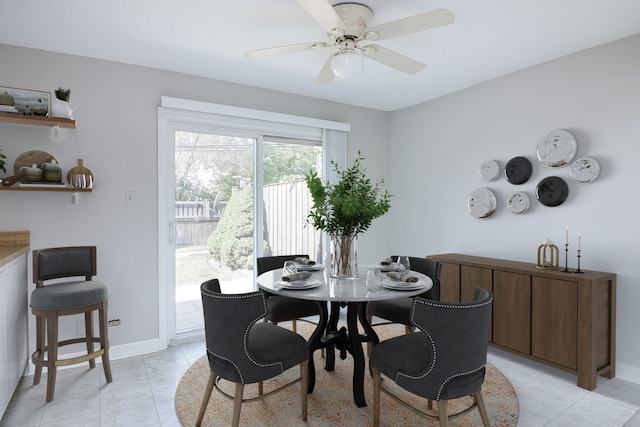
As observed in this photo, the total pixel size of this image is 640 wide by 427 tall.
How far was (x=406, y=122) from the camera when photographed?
4.55m

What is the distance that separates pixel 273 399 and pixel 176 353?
4.02 feet

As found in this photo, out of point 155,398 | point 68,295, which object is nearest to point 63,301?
point 68,295

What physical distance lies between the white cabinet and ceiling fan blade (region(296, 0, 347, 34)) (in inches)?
84.8

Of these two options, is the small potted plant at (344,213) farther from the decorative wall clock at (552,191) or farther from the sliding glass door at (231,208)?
the decorative wall clock at (552,191)

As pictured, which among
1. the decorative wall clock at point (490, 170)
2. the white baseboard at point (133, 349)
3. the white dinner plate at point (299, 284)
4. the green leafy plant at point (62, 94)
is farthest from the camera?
the decorative wall clock at point (490, 170)

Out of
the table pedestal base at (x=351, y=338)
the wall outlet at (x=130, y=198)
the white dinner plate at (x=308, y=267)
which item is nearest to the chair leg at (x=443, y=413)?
the table pedestal base at (x=351, y=338)

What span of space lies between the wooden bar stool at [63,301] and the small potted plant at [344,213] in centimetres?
163

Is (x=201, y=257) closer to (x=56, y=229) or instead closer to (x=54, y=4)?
(x=56, y=229)

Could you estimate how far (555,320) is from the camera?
2709 mm

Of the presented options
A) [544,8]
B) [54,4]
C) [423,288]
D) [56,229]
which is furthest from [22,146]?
[544,8]

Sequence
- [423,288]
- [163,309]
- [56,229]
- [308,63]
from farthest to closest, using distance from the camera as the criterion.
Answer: [163,309] → [308,63] → [56,229] → [423,288]

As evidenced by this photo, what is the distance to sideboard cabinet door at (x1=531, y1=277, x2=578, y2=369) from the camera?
262 centimetres

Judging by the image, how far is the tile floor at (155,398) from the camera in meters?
2.20

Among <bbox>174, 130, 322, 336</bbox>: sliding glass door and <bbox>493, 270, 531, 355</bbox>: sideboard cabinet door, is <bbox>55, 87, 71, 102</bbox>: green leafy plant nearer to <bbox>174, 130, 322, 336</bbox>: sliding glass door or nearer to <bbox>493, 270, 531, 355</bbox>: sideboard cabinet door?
<bbox>174, 130, 322, 336</bbox>: sliding glass door
